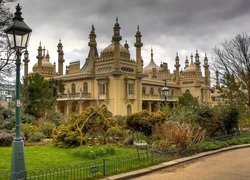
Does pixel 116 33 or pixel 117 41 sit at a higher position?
pixel 116 33

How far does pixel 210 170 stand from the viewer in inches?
383

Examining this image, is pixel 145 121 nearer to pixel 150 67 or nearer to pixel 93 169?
pixel 93 169

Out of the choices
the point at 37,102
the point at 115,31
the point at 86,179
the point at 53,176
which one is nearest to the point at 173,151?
the point at 86,179

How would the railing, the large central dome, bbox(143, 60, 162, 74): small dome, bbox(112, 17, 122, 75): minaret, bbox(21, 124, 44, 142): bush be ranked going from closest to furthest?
the railing < bbox(21, 124, 44, 142): bush < bbox(112, 17, 122, 75): minaret < the large central dome < bbox(143, 60, 162, 74): small dome

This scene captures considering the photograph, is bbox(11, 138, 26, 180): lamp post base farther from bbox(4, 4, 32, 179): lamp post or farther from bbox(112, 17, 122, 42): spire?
bbox(112, 17, 122, 42): spire

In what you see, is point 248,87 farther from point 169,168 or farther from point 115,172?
point 115,172

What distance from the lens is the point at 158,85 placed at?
186 ft

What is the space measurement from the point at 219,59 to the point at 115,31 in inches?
856

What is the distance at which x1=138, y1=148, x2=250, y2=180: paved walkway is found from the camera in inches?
348

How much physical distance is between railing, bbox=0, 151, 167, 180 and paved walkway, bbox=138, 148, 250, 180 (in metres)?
0.75

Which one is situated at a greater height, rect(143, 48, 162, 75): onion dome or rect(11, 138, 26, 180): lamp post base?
rect(143, 48, 162, 75): onion dome

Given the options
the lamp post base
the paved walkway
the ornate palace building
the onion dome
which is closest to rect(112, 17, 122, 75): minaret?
the ornate palace building

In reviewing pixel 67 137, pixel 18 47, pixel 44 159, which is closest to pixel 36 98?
pixel 67 137

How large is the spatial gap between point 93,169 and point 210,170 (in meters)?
3.84
